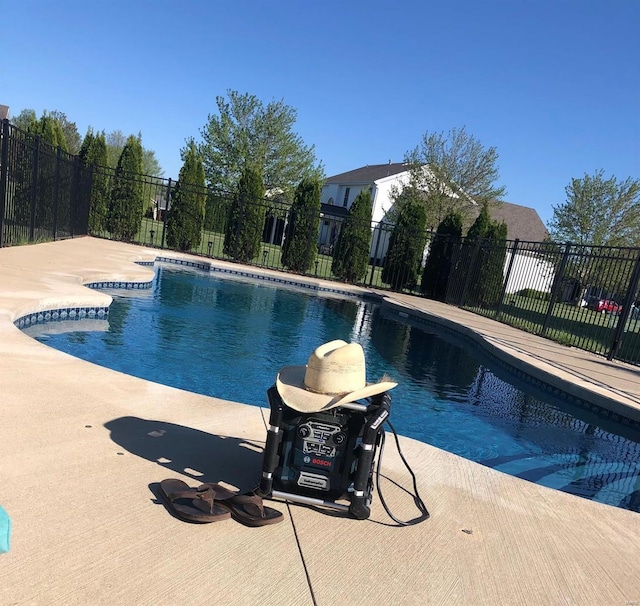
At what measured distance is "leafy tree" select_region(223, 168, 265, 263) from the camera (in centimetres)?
1917

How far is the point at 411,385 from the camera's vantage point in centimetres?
729

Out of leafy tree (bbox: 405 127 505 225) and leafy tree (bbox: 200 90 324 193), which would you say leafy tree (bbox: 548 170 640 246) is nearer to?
leafy tree (bbox: 405 127 505 225)

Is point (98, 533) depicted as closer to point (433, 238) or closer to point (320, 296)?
point (320, 296)

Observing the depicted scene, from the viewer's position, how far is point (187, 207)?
19.3m

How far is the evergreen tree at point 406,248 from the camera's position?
18.5 meters

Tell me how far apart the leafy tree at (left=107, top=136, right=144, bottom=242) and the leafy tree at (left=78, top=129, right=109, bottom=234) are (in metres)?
0.27

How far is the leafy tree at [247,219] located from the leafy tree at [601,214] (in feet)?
56.0

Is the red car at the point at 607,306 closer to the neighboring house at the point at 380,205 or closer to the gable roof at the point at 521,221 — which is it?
the neighboring house at the point at 380,205

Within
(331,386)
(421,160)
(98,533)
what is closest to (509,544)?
(331,386)

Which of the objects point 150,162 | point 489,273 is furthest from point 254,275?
point 150,162

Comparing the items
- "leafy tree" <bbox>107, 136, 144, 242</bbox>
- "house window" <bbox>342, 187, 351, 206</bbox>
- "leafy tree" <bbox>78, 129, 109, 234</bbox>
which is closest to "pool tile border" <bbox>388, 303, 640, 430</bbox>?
"leafy tree" <bbox>107, 136, 144, 242</bbox>

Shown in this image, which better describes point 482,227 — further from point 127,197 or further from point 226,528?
point 226,528

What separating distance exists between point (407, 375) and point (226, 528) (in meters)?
5.74

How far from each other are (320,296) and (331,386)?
13005mm
